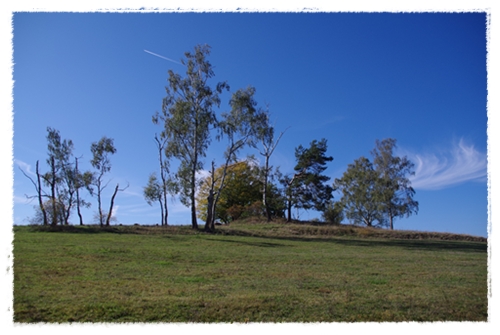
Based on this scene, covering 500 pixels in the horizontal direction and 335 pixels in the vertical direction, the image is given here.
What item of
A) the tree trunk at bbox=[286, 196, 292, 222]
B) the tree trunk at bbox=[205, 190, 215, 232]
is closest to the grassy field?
the tree trunk at bbox=[205, 190, 215, 232]

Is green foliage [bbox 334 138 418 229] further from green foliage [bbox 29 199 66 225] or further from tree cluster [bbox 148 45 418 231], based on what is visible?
green foliage [bbox 29 199 66 225]

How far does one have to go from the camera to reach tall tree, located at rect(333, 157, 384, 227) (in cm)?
4797

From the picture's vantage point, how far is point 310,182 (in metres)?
44.6

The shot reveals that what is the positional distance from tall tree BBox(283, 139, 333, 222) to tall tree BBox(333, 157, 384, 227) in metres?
A: 6.40

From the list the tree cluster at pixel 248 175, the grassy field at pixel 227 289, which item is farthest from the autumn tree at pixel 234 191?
the grassy field at pixel 227 289

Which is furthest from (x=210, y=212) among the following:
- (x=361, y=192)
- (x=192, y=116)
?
(x=361, y=192)

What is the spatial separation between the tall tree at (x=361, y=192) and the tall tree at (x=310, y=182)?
6.40 metres

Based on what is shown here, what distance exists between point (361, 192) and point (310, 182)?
374 inches

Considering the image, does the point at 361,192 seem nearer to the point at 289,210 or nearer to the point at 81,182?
the point at 289,210

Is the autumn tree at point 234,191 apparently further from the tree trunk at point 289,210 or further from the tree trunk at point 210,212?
the tree trunk at point 210,212

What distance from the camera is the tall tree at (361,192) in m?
48.0

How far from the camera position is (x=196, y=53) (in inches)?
1258
